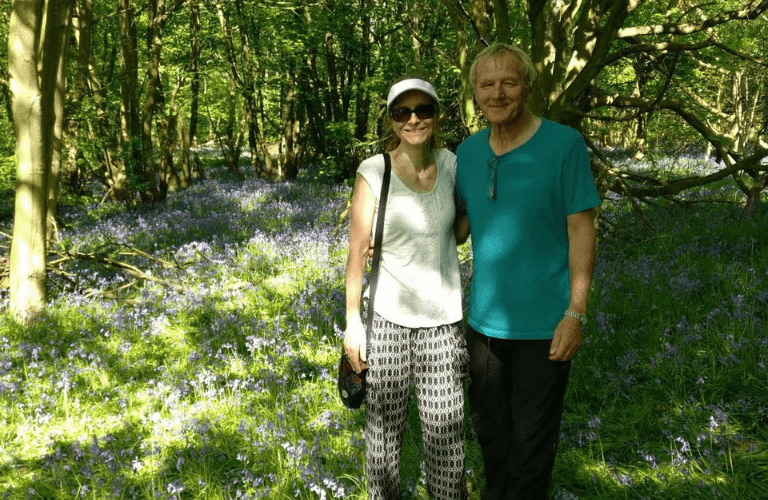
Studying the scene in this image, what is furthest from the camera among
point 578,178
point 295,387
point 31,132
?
point 31,132

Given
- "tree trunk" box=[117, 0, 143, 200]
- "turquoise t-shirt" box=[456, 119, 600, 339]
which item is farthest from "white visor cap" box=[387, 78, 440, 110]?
"tree trunk" box=[117, 0, 143, 200]

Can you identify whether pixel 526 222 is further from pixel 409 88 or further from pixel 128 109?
pixel 128 109

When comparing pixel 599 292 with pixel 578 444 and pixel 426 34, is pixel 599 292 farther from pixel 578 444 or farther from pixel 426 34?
pixel 426 34

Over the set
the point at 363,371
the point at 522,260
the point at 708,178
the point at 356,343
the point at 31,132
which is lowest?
the point at 363,371

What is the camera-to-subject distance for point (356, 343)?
8.34 ft

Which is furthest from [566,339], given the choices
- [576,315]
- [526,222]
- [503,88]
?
[503,88]

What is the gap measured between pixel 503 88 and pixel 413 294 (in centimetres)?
104

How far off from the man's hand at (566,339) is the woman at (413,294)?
49 cm

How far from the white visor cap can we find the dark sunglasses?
0.16 feet

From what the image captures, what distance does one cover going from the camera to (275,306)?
5.81 meters

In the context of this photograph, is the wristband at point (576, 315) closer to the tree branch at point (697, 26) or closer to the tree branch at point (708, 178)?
the tree branch at point (708, 178)

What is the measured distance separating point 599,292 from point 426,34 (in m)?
11.0

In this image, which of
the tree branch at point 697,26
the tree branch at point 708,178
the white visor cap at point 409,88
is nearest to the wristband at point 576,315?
the white visor cap at point 409,88

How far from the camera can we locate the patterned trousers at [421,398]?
2541 mm
